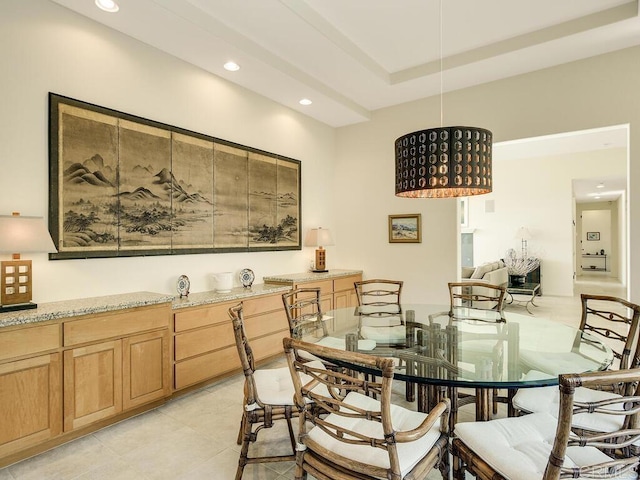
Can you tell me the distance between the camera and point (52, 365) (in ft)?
7.46

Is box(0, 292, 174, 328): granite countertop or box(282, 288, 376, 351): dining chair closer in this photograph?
box(0, 292, 174, 328): granite countertop

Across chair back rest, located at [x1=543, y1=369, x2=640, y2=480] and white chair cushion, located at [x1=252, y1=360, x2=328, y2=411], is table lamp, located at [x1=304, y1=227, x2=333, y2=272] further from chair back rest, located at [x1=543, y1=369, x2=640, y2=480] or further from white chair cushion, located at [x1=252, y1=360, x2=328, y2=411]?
chair back rest, located at [x1=543, y1=369, x2=640, y2=480]

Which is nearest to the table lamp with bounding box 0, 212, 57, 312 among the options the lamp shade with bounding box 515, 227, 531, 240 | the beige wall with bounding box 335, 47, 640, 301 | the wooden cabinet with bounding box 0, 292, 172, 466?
the wooden cabinet with bounding box 0, 292, 172, 466

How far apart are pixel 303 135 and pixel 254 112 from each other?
38.7 inches

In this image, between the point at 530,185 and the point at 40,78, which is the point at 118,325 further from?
the point at 530,185

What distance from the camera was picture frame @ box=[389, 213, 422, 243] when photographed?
16.4 ft

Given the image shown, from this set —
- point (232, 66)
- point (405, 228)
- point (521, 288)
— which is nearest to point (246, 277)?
point (232, 66)

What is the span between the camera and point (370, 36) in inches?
144

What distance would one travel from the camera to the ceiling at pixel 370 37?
3.03 meters

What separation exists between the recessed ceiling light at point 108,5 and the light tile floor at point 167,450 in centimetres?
320

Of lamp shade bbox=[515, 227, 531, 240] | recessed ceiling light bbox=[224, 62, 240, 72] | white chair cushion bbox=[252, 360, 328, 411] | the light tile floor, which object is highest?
recessed ceiling light bbox=[224, 62, 240, 72]

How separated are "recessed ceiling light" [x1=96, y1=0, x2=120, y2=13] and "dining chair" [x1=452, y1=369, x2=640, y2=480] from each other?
3.59 meters

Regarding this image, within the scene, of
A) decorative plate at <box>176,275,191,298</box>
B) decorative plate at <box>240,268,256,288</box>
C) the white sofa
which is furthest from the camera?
the white sofa

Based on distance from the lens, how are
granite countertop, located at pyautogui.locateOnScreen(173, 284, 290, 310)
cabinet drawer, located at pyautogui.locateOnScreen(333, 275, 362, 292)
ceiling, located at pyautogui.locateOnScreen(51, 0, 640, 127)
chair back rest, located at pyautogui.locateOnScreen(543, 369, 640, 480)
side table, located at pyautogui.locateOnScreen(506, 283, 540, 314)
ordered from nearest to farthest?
chair back rest, located at pyautogui.locateOnScreen(543, 369, 640, 480) → ceiling, located at pyautogui.locateOnScreen(51, 0, 640, 127) → granite countertop, located at pyautogui.locateOnScreen(173, 284, 290, 310) → cabinet drawer, located at pyautogui.locateOnScreen(333, 275, 362, 292) → side table, located at pyautogui.locateOnScreen(506, 283, 540, 314)
